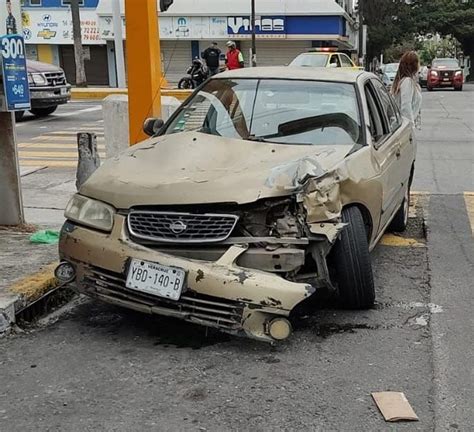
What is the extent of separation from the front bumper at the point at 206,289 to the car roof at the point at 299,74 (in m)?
2.12

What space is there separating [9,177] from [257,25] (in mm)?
29800

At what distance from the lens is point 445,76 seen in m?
33.4

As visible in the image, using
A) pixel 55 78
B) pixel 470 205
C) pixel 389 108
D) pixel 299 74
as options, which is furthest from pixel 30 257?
pixel 55 78

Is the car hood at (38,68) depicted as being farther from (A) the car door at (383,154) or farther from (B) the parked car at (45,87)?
(A) the car door at (383,154)

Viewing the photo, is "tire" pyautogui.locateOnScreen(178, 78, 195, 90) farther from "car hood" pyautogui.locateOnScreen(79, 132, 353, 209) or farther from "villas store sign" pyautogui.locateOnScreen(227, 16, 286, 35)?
"car hood" pyautogui.locateOnScreen(79, 132, 353, 209)

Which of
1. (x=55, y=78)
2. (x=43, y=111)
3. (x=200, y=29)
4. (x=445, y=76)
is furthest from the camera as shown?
(x=200, y=29)

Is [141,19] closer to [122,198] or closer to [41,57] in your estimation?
[122,198]

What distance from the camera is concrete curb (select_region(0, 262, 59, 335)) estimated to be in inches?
178

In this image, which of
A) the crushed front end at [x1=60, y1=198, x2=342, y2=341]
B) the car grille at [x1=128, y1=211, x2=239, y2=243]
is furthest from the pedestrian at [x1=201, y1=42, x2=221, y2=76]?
the car grille at [x1=128, y1=211, x2=239, y2=243]

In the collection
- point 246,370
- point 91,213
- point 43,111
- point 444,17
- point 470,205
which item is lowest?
point 470,205

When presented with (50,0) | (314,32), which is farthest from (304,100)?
(50,0)

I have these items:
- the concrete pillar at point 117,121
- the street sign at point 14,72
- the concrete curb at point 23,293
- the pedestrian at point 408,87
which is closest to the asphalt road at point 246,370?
the concrete curb at point 23,293

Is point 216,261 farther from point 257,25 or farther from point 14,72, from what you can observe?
point 257,25

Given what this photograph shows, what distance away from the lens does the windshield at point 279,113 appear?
5.25 meters
